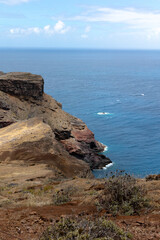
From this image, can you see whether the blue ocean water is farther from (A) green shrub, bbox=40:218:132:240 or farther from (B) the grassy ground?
(A) green shrub, bbox=40:218:132:240

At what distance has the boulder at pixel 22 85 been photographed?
5816 cm

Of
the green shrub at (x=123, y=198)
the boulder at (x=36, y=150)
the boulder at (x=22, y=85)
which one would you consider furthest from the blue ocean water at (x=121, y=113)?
the green shrub at (x=123, y=198)

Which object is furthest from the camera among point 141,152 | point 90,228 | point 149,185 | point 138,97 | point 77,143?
point 138,97

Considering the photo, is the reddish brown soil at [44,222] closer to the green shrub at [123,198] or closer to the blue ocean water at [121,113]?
the green shrub at [123,198]

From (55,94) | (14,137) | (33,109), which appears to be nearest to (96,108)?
(55,94)

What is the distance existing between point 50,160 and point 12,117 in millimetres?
20182

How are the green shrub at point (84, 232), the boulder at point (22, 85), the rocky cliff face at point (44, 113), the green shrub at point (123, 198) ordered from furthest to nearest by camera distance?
the boulder at point (22, 85) < the rocky cliff face at point (44, 113) < the green shrub at point (123, 198) < the green shrub at point (84, 232)

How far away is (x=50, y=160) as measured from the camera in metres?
A: 33.6

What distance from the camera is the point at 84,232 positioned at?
7.37 m

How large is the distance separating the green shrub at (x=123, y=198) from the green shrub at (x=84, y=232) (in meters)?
2.51

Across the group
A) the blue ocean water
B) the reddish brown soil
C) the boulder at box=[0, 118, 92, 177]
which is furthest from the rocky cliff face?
the reddish brown soil

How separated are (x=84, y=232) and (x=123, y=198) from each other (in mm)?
4175

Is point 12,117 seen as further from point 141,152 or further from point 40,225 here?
point 40,225

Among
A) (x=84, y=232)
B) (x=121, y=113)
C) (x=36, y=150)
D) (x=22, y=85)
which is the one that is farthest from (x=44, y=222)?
(x=121, y=113)
